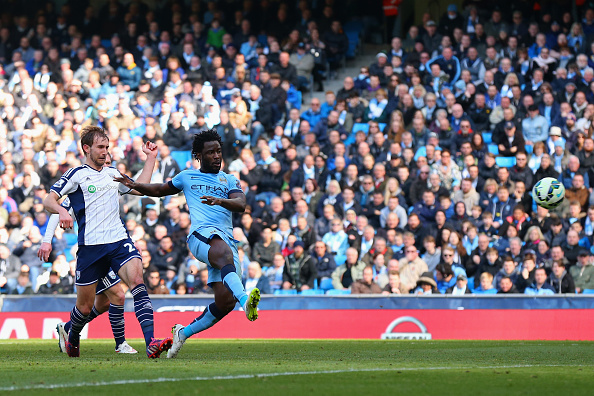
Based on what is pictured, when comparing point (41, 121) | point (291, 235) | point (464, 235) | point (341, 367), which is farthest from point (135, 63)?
point (341, 367)

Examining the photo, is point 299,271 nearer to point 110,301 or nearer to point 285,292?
point 285,292

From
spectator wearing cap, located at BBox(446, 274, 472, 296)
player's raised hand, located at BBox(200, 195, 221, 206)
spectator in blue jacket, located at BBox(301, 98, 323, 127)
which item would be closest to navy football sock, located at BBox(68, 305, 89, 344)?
player's raised hand, located at BBox(200, 195, 221, 206)

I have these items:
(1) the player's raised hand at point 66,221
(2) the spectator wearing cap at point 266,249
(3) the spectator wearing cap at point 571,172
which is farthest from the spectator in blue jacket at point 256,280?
(1) the player's raised hand at point 66,221

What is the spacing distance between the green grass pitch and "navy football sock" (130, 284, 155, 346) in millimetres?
285

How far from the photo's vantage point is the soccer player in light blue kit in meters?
9.26

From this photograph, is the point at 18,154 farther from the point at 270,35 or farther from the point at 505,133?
the point at 505,133

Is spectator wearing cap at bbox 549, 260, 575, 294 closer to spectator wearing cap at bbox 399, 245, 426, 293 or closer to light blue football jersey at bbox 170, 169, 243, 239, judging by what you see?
spectator wearing cap at bbox 399, 245, 426, 293

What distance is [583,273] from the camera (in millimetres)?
16625

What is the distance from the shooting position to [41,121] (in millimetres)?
23281

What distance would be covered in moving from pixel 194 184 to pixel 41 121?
48.1ft

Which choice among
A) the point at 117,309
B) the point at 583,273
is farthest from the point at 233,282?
the point at 583,273

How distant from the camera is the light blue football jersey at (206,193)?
9531 millimetres

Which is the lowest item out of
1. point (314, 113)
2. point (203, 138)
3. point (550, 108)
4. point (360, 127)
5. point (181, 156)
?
point (181, 156)

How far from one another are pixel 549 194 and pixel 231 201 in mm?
7344
